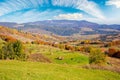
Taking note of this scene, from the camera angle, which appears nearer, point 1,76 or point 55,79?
point 1,76

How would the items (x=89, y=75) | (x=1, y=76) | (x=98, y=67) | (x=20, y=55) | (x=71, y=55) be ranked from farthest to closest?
(x=71, y=55) → (x=20, y=55) → (x=98, y=67) → (x=89, y=75) → (x=1, y=76)

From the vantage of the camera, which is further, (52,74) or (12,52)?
(12,52)

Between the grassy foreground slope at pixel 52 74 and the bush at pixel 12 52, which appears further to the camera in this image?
the bush at pixel 12 52

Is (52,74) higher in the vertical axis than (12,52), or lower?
higher

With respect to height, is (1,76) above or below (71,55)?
above

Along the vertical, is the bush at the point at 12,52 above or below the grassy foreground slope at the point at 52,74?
below

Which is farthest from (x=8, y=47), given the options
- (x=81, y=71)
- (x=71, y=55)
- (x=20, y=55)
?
(x=81, y=71)

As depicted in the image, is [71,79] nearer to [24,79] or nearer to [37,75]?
[37,75]

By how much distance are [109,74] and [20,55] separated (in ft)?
153

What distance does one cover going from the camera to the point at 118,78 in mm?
26016

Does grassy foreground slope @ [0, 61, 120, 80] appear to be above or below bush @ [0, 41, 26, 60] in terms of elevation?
above

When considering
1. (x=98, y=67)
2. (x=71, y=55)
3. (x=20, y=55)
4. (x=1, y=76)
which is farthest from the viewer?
(x=71, y=55)

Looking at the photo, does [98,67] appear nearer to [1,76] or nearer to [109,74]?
[109,74]

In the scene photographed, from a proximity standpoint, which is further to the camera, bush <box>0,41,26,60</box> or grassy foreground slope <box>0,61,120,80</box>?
bush <box>0,41,26,60</box>
